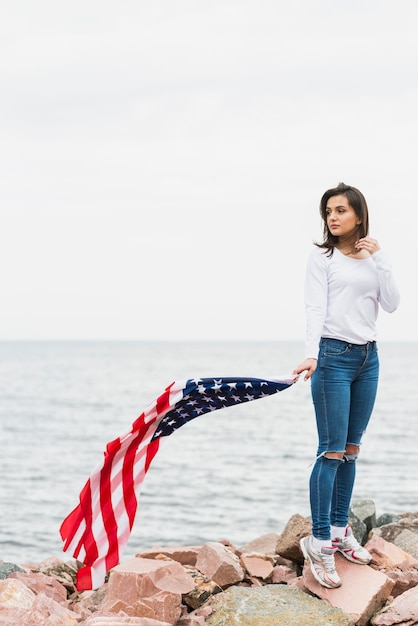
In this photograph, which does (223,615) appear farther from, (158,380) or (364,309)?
(158,380)

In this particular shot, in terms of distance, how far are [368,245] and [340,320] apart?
0.53 m

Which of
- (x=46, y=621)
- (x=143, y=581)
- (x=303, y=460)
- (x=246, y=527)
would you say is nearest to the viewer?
(x=46, y=621)

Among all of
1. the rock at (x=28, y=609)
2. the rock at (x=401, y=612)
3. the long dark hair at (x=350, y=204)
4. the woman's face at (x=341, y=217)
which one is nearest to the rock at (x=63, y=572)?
the rock at (x=28, y=609)

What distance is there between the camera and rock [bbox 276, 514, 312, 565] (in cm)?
616

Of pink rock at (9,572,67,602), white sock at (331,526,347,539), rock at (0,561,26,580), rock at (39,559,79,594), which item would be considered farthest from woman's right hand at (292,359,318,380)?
rock at (0,561,26,580)

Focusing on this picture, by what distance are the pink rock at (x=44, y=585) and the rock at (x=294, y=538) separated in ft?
6.04

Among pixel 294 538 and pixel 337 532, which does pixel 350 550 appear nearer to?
pixel 337 532

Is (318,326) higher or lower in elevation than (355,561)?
higher

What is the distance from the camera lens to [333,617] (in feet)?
16.5

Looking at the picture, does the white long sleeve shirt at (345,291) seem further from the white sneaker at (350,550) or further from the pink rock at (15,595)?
the pink rock at (15,595)

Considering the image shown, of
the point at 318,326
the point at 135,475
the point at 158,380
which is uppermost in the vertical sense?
the point at 318,326

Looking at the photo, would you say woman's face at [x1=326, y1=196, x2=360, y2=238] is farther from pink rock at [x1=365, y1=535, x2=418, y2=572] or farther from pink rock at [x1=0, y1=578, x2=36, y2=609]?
pink rock at [x1=0, y1=578, x2=36, y2=609]

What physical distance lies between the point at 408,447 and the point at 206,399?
26101 millimetres

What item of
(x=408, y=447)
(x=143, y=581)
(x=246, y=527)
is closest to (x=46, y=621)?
(x=143, y=581)
